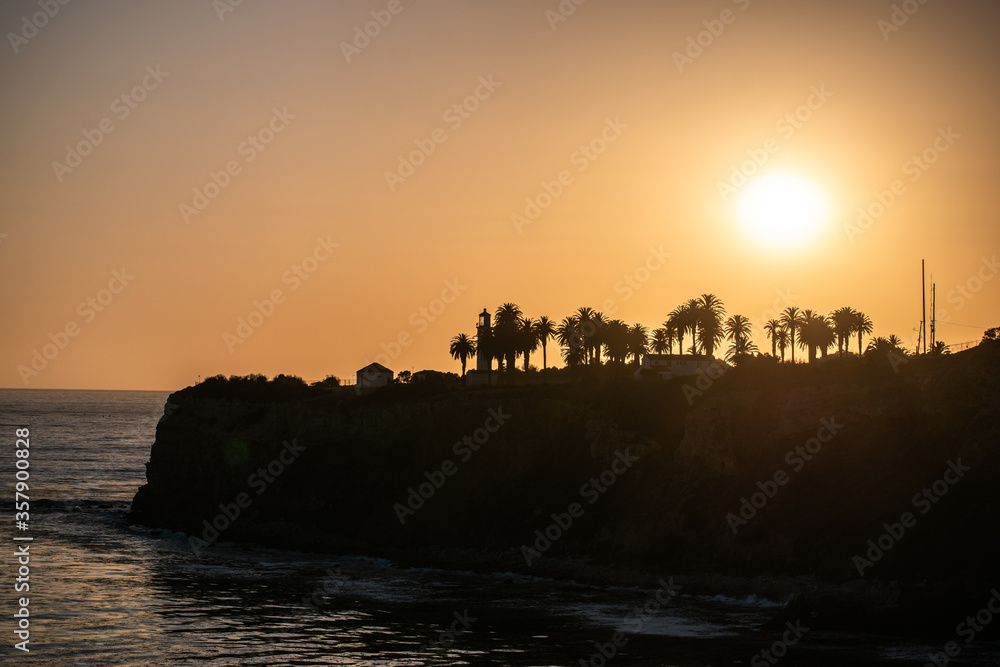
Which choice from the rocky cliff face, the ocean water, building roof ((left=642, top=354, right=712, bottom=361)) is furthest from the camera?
building roof ((left=642, top=354, right=712, bottom=361))

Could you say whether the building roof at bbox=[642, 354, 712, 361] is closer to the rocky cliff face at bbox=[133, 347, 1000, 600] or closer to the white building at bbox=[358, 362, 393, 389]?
the rocky cliff face at bbox=[133, 347, 1000, 600]

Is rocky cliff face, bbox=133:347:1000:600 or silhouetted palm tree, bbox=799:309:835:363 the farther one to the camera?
silhouetted palm tree, bbox=799:309:835:363

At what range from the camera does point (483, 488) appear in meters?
81.4

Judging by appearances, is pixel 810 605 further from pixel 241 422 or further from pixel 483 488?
pixel 241 422

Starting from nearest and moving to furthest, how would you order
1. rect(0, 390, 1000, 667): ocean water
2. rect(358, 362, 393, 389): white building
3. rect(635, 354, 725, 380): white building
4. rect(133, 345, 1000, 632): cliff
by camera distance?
rect(0, 390, 1000, 667): ocean water < rect(133, 345, 1000, 632): cliff < rect(635, 354, 725, 380): white building < rect(358, 362, 393, 389): white building

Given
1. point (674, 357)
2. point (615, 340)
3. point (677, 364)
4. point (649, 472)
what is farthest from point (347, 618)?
point (615, 340)

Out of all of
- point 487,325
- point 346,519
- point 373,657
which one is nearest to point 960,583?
point 373,657

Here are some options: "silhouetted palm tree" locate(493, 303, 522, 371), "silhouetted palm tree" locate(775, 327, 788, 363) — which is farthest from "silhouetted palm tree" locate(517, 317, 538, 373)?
"silhouetted palm tree" locate(775, 327, 788, 363)

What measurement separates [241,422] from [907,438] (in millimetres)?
62928

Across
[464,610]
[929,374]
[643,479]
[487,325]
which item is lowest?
[464,610]

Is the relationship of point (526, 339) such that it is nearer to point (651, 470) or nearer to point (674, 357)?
point (674, 357)

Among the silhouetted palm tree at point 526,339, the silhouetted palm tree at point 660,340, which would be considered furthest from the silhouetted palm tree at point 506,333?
the silhouetted palm tree at point 660,340

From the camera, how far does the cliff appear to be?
6097 cm

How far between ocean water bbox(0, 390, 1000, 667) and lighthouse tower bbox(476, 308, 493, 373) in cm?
4432
